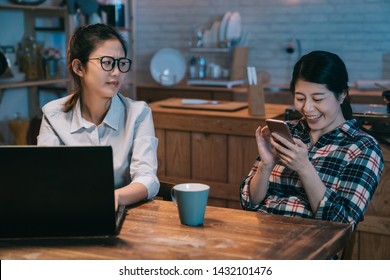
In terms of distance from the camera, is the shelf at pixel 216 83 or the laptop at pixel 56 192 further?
the shelf at pixel 216 83

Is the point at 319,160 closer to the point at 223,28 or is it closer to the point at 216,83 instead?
the point at 216,83

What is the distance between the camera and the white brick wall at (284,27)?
5699 mm

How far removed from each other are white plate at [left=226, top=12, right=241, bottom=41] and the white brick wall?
15cm

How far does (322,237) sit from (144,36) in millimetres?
5426

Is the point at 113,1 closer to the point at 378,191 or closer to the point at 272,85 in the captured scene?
the point at 272,85

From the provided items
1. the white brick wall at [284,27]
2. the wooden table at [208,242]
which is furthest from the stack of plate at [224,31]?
the wooden table at [208,242]

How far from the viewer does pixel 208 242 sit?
154cm

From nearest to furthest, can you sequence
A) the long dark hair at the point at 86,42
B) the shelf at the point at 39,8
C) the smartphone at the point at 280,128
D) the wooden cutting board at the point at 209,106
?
the smartphone at the point at 280,128, the long dark hair at the point at 86,42, the wooden cutting board at the point at 209,106, the shelf at the point at 39,8

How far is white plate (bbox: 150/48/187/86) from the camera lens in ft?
20.7

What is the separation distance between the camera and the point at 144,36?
675cm

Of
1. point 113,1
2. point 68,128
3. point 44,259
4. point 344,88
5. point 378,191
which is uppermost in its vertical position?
point 113,1

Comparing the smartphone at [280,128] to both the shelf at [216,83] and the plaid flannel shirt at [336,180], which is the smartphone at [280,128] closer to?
the plaid flannel shirt at [336,180]

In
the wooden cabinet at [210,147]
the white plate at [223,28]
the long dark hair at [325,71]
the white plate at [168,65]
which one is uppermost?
the white plate at [223,28]
